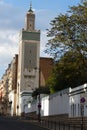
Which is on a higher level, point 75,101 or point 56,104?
point 56,104

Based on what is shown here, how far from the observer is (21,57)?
16862 cm

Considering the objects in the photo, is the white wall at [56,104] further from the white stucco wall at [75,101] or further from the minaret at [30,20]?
the minaret at [30,20]

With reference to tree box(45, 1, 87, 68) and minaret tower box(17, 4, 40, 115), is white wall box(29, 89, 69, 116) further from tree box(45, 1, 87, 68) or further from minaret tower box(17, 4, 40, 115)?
minaret tower box(17, 4, 40, 115)

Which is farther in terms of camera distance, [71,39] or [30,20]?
[30,20]

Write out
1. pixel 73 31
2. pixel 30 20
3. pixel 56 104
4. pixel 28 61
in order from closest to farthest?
1. pixel 73 31
2. pixel 56 104
3. pixel 28 61
4. pixel 30 20

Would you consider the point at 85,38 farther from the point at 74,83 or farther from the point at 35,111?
→ the point at 35,111

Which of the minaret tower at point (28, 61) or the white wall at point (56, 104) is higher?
the minaret tower at point (28, 61)

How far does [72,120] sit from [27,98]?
103 meters

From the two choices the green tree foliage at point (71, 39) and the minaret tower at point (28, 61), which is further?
the minaret tower at point (28, 61)

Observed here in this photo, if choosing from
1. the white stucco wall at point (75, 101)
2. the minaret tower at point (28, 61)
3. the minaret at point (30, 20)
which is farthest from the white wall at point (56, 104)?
the minaret at point (30, 20)

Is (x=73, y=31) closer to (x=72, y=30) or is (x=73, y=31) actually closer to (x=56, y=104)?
(x=72, y=30)

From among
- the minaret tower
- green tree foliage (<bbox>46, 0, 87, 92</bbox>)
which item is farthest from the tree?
the minaret tower

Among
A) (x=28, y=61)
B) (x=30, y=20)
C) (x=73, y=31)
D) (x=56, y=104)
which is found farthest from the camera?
(x=30, y=20)

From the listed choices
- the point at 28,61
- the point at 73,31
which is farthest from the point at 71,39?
the point at 28,61
